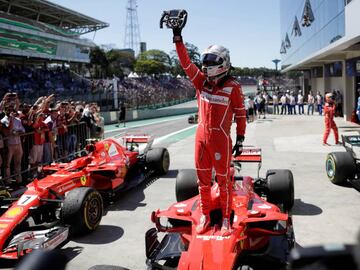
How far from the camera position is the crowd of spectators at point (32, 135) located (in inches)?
336

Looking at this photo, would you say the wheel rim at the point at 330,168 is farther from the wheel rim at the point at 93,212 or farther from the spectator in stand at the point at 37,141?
the spectator in stand at the point at 37,141

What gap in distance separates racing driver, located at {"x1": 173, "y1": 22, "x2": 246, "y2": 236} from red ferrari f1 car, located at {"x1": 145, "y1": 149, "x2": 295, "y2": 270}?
0.20 metres

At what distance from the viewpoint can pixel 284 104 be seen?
90.1 feet

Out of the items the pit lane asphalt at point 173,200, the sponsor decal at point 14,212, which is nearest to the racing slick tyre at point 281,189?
the pit lane asphalt at point 173,200

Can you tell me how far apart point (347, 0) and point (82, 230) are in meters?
16.1

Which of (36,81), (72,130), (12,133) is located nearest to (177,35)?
(12,133)

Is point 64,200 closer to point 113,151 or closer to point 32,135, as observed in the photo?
point 113,151

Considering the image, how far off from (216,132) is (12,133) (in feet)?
18.4

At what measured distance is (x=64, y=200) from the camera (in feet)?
17.7

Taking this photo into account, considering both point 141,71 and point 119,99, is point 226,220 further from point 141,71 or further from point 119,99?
point 141,71

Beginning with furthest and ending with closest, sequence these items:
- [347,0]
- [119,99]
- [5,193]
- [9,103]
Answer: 1. [119,99]
2. [347,0]
3. [9,103]
4. [5,193]

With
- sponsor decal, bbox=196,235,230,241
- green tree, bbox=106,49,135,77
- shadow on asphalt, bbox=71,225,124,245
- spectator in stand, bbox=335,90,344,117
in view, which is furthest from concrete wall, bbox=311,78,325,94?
green tree, bbox=106,49,135,77

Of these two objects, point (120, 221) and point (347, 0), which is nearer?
point (120, 221)

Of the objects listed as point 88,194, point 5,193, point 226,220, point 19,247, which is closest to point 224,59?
point 226,220
